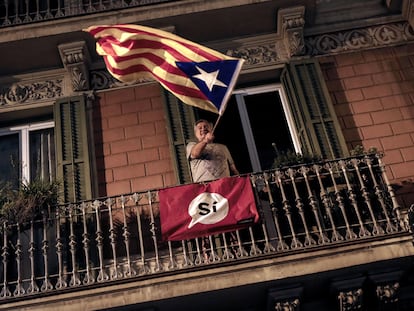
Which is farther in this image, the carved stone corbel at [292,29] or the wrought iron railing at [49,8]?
the carved stone corbel at [292,29]

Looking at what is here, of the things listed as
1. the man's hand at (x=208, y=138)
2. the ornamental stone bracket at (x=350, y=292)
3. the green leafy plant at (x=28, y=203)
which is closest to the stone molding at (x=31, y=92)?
the green leafy plant at (x=28, y=203)

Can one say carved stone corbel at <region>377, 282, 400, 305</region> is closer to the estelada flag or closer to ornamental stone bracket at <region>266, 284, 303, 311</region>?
ornamental stone bracket at <region>266, 284, 303, 311</region>

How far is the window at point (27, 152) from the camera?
328 inches

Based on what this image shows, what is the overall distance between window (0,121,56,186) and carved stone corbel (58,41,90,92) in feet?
2.48

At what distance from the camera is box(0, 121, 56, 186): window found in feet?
27.3

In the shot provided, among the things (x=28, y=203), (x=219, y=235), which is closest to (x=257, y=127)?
(x=219, y=235)

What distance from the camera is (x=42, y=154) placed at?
27.9 feet

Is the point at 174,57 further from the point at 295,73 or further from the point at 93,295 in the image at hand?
the point at 93,295

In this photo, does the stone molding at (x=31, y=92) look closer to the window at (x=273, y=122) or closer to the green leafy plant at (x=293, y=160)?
the window at (x=273, y=122)

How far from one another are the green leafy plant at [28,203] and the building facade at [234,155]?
13 centimetres

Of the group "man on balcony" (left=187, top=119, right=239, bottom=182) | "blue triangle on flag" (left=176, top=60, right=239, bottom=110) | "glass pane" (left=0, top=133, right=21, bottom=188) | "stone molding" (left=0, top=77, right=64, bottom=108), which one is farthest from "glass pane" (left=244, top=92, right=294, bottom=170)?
"glass pane" (left=0, top=133, right=21, bottom=188)

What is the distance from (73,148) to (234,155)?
228cm

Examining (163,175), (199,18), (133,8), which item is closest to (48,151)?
(163,175)

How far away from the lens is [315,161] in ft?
24.1
